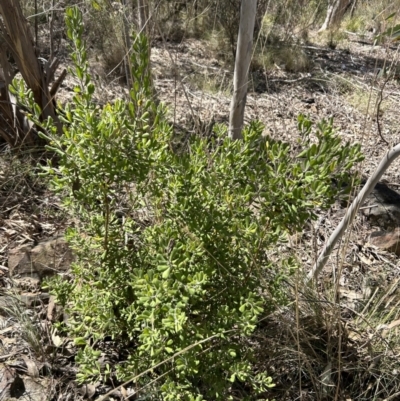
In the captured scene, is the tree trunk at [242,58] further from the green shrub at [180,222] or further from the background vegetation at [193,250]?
the green shrub at [180,222]

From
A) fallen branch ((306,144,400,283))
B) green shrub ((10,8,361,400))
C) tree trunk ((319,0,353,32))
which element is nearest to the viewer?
green shrub ((10,8,361,400))

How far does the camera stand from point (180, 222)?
1.34 metres

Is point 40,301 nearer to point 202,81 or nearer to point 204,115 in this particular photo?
point 204,115

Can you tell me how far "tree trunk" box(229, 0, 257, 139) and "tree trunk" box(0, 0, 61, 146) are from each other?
1.15m

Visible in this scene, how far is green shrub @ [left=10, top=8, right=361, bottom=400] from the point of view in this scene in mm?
1129

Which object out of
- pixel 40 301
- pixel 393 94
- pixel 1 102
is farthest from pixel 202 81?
pixel 40 301

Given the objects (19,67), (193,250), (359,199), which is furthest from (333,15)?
(193,250)

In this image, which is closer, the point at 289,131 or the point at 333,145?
the point at 333,145

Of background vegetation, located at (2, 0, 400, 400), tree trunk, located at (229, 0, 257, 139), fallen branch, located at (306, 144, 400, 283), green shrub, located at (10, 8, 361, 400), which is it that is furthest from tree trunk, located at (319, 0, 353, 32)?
green shrub, located at (10, 8, 361, 400)

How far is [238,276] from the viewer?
1.36m

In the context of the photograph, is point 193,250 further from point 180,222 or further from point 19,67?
point 19,67

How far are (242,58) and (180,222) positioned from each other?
158 cm

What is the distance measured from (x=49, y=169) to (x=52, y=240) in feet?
3.70

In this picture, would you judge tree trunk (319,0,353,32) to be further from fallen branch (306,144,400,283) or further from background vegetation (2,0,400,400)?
background vegetation (2,0,400,400)
